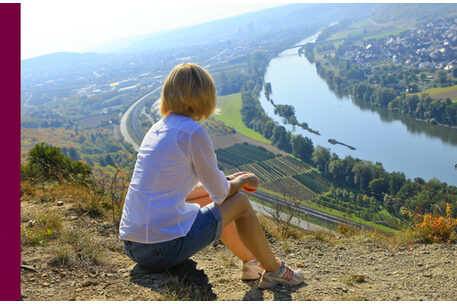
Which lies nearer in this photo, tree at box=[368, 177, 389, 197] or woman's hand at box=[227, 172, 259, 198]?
woman's hand at box=[227, 172, 259, 198]

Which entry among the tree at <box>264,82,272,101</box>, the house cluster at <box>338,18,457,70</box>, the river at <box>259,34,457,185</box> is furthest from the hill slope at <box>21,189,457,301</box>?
the tree at <box>264,82,272,101</box>

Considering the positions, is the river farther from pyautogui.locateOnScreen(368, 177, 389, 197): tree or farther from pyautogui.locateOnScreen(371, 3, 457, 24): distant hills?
pyautogui.locateOnScreen(371, 3, 457, 24): distant hills

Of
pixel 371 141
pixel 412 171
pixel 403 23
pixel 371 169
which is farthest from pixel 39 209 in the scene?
pixel 403 23

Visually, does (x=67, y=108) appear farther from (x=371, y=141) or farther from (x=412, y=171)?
(x=412, y=171)

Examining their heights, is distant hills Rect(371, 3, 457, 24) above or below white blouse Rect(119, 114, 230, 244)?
above

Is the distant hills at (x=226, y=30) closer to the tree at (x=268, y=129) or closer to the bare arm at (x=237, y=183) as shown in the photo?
the tree at (x=268, y=129)

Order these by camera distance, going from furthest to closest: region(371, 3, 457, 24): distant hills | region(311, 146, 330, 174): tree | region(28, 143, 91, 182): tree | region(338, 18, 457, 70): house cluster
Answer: region(371, 3, 457, 24): distant hills < region(338, 18, 457, 70): house cluster < region(311, 146, 330, 174): tree < region(28, 143, 91, 182): tree

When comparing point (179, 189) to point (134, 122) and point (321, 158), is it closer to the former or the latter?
point (321, 158)
